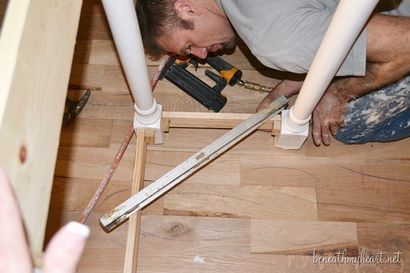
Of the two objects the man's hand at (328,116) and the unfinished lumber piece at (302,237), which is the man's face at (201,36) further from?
the unfinished lumber piece at (302,237)

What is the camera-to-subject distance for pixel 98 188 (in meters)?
1.38

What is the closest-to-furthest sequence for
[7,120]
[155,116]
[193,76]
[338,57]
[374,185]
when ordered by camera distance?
[7,120], [338,57], [155,116], [374,185], [193,76]

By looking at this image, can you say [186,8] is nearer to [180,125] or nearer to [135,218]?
[180,125]

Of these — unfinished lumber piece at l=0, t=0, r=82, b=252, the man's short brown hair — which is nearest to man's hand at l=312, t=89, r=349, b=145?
the man's short brown hair

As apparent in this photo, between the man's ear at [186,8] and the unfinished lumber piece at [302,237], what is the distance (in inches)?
24.6

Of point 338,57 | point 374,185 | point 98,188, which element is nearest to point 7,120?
point 338,57

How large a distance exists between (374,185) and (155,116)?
71 cm

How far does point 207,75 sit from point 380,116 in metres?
0.56

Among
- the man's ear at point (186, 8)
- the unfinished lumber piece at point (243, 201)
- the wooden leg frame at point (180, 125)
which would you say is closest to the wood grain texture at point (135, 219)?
the wooden leg frame at point (180, 125)

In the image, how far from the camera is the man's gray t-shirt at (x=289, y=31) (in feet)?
3.26

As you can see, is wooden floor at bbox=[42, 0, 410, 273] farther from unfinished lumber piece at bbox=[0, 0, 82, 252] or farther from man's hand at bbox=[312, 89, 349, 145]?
unfinished lumber piece at bbox=[0, 0, 82, 252]

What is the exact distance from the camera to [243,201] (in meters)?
1.37

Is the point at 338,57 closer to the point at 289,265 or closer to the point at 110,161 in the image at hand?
the point at 289,265

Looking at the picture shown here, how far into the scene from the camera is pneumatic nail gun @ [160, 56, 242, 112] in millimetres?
1477
